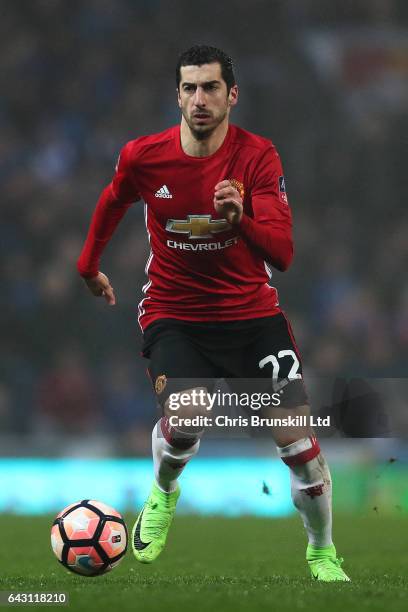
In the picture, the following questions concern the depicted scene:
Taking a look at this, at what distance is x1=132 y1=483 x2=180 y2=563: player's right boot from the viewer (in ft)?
17.0

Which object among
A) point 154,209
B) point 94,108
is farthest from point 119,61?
point 154,209

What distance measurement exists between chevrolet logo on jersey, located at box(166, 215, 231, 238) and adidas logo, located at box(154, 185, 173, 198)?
0.11 metres

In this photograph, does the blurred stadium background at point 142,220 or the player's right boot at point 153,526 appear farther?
the blurred stadium background at point 142,220

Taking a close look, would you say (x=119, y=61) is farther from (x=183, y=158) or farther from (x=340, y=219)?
(x=183, y=158)

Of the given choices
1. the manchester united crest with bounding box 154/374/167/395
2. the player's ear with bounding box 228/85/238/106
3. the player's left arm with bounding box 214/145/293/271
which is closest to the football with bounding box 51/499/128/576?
the manchester united crest with bounding box 154/374/167/395

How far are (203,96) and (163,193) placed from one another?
46cm

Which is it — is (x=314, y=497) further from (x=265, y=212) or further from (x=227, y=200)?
(x=227, y=200)

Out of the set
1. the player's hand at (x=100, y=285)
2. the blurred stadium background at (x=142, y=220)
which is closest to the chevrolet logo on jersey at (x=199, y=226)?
the player's hand at (x=100, y=285)

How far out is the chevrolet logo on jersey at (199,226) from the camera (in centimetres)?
498

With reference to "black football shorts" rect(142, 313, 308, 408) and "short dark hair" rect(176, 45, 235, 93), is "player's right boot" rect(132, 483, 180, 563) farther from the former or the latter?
"short dark hair" rect(176, 45, 235, 93)

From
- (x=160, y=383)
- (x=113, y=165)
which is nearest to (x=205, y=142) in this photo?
(x=160, y=383)

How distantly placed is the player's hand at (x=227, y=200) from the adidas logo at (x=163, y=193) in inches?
28.6

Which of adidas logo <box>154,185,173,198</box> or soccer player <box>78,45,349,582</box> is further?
adidas logo <box>154,185,173,198</box>

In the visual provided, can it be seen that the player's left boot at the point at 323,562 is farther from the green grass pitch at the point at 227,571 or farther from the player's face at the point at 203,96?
the player's face at the point at 203,96
